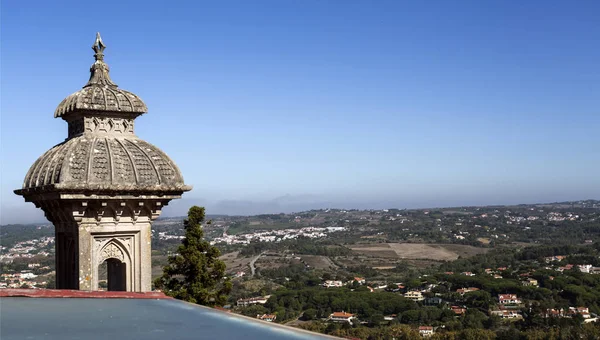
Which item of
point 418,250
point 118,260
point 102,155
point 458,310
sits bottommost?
point 458,310

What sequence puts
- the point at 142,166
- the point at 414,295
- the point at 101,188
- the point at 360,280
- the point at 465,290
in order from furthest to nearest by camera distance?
the point at 360,280, the point at 465,290, the point at 414,295, the point at 142,166, the point at 101,188

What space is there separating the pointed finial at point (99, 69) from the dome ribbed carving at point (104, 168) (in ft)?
2.83

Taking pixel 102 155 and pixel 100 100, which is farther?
pixel 100 100

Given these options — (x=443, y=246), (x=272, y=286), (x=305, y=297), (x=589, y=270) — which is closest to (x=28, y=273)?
(x=305, y=297)

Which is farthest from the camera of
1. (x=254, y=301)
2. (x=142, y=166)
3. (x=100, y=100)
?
(x=254, y=301)

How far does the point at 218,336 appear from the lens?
343 cm

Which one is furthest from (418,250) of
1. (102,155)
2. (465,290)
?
(102,155)

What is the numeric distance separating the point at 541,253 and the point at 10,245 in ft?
285

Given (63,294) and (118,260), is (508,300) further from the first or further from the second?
(63,294)

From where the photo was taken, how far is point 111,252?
750 centimetres

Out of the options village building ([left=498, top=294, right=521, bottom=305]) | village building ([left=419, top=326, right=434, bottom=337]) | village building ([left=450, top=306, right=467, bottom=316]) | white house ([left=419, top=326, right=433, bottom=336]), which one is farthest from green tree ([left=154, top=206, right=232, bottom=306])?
village building ([left=498, top=294, right=521, bottom=305])

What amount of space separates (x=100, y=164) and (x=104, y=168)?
68 millimetres

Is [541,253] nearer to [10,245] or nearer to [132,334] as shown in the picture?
[10,245]

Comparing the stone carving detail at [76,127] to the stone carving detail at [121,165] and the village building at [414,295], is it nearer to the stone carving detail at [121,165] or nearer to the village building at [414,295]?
the stone carving detail at [121,165]
